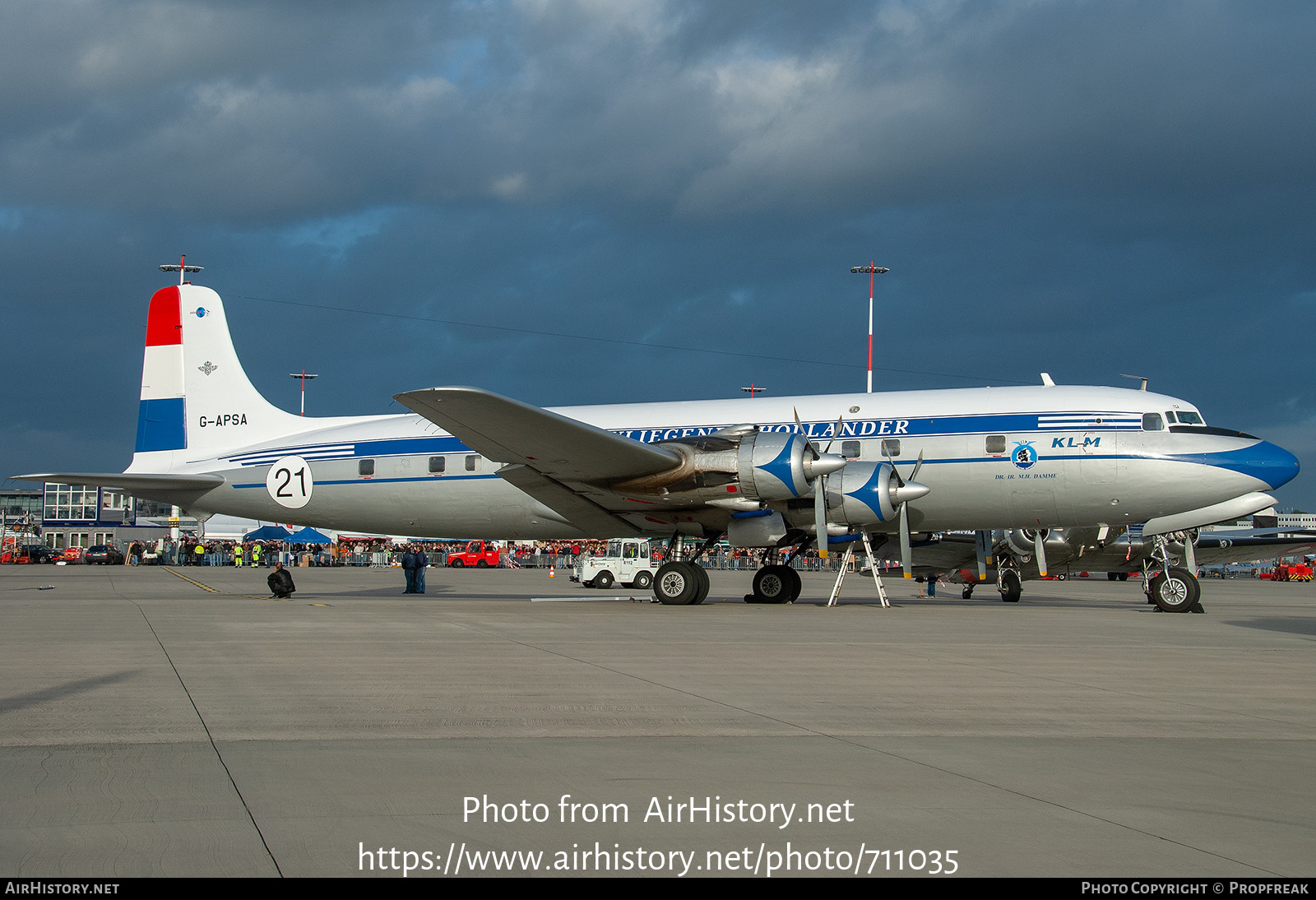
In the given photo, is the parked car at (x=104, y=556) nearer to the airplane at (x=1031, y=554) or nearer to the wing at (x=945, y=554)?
the airplane at (x=1031, y=554)

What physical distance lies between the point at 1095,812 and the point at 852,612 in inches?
570

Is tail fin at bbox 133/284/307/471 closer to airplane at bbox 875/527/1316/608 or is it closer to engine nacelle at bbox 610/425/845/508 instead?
engine nacelle at bbox 610/425/845/508

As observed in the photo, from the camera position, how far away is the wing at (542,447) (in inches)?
653

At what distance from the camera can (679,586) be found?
1986 cm

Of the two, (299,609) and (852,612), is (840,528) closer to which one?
(852,612)

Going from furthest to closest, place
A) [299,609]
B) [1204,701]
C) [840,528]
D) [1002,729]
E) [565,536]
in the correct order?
[565,536], [840,528], [299,609], [1204,701], [1002,729]

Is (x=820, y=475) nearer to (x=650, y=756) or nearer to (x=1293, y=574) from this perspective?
(x=650, y=756)

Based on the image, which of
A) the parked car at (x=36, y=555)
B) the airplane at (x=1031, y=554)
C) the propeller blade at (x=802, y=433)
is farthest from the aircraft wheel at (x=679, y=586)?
the parked car at (x=36, y=555)

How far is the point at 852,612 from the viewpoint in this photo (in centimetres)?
1892

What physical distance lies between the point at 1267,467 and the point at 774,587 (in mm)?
9040

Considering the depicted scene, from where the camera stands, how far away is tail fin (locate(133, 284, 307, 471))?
23516 mm

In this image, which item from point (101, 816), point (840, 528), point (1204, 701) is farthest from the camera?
point (840, 528)

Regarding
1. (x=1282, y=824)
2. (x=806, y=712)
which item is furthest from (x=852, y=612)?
(x=1282, y=824)

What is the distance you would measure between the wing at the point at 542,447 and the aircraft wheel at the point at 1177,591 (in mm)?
9403
